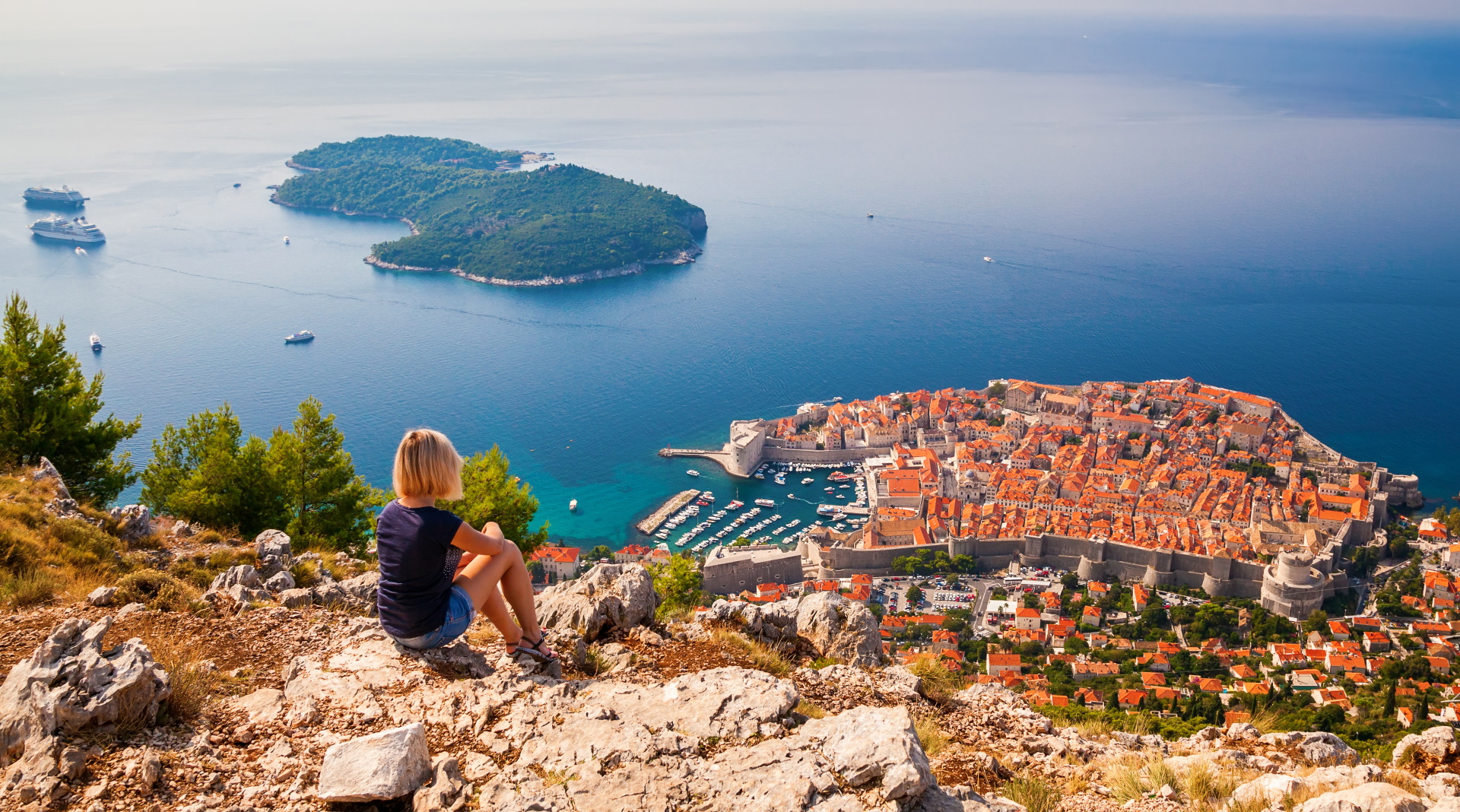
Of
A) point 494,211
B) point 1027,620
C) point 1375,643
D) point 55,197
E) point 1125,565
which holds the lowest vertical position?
point 1027,620

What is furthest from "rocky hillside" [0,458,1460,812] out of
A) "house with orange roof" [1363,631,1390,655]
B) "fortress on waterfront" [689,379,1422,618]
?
"fortress on waterfront" [689,379,1422,618]

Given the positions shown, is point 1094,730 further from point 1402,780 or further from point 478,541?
point 478,541

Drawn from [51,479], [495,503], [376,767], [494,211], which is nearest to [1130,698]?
[495,503]

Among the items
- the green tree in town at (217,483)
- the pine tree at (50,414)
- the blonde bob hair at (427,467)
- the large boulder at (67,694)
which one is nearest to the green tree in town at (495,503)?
the green tree in town at (217,483)

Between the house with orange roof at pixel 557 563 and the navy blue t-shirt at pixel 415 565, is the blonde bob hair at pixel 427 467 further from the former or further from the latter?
the house with orange roof at pixel 557 563

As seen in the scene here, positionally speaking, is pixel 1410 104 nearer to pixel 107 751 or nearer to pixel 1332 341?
pixel 1332 341
